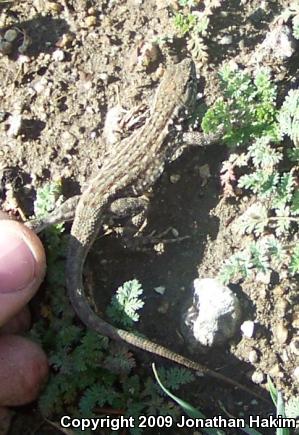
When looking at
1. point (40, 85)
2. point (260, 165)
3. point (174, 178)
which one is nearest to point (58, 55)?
point (40, 85)

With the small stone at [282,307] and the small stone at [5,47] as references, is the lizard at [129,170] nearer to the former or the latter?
the small stone at [282,307]

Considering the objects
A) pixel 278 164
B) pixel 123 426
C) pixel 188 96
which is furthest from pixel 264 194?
pixel 123 426

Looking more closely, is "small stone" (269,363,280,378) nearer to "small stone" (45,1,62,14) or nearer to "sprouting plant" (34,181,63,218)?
"sprouting plant" (34,181,63,218)

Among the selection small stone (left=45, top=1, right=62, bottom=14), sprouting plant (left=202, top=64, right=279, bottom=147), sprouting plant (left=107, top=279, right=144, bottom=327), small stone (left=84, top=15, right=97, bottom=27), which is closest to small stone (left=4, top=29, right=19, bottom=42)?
small stone (left=45, top=1, right=62, bottom=14)

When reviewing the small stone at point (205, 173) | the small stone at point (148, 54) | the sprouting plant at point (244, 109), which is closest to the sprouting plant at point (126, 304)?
the small stone at point (205, 173)

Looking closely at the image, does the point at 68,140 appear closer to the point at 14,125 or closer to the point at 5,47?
the point at 14,125
